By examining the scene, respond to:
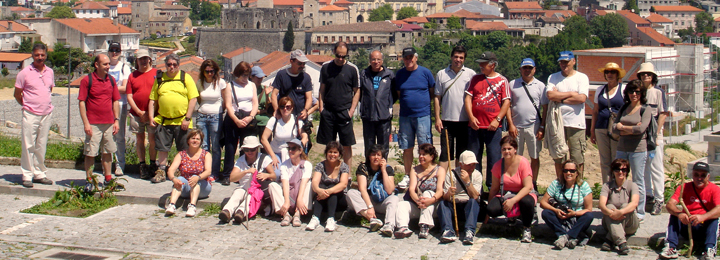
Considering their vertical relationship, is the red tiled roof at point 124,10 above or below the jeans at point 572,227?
above

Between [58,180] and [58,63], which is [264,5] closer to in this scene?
[58,63]

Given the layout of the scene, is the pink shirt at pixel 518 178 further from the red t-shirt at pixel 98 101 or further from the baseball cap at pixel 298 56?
the red t-shirt at pixel 98 101

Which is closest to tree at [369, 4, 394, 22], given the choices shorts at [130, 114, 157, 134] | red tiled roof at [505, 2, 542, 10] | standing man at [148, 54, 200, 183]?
red tiled roof at [505, 2, 542, 10]

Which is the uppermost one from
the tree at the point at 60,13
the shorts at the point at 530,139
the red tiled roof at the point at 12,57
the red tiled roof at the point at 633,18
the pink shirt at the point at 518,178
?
the tree at the point at 60,13

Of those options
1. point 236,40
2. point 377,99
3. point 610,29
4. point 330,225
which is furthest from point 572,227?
point 610,29

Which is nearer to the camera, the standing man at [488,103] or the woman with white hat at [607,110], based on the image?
the woman with white hat at [607,110]

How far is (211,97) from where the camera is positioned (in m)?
8.31

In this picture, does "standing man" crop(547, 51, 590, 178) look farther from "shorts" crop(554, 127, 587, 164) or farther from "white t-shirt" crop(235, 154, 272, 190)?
"white t-shirt" crop(235, 154, 272, 190)

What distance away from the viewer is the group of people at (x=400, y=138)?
6.43 metres

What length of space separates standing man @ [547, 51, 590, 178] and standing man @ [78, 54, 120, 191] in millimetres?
4627

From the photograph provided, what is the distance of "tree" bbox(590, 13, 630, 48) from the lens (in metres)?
92.1

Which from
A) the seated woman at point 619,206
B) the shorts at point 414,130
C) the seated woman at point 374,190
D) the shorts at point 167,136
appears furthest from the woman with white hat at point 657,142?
the shorts at point 167,136

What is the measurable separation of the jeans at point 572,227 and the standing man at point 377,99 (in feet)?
6.79

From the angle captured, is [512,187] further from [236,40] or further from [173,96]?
[236,40]
